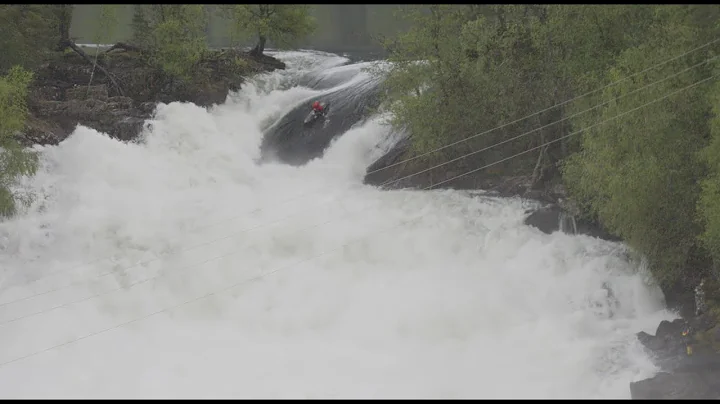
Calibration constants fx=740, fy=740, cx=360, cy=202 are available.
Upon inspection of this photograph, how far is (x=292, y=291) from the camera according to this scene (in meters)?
24.8

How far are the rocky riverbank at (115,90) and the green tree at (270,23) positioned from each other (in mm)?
1386

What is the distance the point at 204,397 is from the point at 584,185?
13121 millimetres

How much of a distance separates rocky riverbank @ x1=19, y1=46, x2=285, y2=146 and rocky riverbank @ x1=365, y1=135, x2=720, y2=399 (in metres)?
11.5

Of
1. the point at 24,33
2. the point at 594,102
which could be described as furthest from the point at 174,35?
the point at 594,102

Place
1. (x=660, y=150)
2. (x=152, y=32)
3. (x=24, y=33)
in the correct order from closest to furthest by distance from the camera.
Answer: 1. (x=660, y=150)
2. (x=24, y=33)
3. (x=152, y=32)

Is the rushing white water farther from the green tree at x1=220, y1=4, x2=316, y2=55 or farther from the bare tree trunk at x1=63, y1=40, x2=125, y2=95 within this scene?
the green tree at x1=220, y1=4, x2=316, y2=55

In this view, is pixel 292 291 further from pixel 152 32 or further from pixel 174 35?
pixel 152 32

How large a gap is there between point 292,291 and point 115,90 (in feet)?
60.6

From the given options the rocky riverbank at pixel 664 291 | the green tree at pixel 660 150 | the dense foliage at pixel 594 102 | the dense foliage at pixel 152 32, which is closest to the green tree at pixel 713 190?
the dense foliage at pixel 594 102

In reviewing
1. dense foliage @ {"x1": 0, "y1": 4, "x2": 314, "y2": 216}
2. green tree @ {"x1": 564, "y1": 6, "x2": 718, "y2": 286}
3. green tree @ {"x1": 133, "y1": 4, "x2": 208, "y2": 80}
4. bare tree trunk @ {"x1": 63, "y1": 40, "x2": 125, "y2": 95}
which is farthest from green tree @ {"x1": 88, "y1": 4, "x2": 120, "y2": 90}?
green tree @ {"x1": 564, "y1": 6, "x2": 718, "y2": 286}

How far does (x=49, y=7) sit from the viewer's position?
37094 mm

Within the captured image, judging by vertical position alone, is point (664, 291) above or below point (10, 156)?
below

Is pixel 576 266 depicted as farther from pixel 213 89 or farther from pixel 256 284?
pixel 213 89

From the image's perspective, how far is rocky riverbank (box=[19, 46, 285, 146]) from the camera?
110 ft
